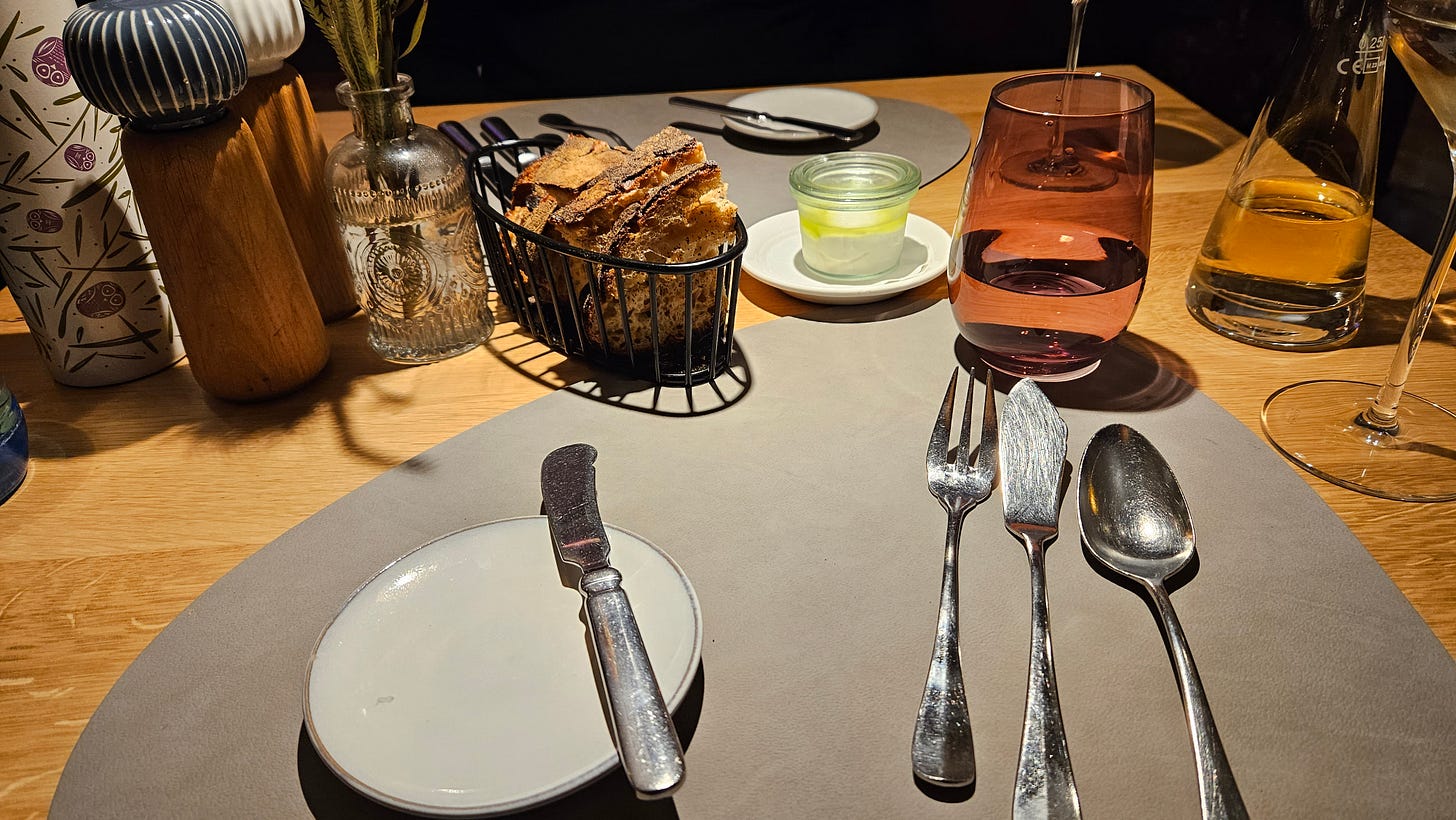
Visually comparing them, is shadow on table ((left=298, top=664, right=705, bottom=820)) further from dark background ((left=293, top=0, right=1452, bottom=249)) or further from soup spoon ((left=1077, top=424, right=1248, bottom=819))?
dark background ((left=293, top=0, right=1452, bottom=249))

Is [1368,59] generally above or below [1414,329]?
above

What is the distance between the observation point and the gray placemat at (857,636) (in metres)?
0.41

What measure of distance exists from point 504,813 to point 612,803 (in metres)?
0.05

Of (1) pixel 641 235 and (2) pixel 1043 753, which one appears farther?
(1) pixel 641 235

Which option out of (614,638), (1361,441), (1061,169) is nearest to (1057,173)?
(1061,169)

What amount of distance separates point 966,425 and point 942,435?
2 centimetres

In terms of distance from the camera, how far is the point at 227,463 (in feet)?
2.10

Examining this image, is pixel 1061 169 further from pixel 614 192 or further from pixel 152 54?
pixel 152 54

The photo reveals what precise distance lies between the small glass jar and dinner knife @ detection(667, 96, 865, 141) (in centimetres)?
30

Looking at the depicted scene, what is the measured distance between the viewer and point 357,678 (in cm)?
43

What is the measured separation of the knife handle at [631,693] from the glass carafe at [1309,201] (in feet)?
1.87

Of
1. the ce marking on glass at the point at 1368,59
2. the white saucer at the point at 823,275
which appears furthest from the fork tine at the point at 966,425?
the ce marking on glass at the point at 1368,59

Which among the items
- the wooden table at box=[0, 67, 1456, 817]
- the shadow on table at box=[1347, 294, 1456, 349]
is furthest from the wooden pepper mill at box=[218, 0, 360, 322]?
the shadow on table at box=[1347, 294, 1456, 349]

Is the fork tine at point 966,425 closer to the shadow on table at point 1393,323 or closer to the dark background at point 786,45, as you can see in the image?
the shadow on table at point 1393,323
